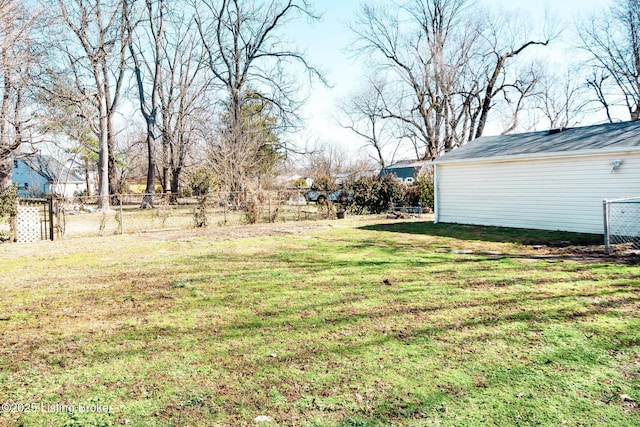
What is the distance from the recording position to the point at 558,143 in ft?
37.0

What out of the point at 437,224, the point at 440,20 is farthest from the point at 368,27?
the point at 437,224

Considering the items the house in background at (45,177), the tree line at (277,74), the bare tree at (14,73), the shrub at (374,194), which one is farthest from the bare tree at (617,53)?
the house in background at (45,177)

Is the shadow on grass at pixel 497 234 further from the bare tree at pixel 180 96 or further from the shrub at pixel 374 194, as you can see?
the bare tree at pixel 180 96

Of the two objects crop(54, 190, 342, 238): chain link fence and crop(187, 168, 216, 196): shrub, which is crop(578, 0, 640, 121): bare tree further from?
crop(187, 168, 216, 196): shrub

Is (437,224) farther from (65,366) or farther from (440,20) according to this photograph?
(440,20)

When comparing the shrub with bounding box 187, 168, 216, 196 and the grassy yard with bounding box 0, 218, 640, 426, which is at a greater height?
the shrub with bounding box 187, 168, 216, 196

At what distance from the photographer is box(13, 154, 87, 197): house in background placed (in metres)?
35.7

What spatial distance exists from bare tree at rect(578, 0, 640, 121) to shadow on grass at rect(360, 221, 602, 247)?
20.6 m

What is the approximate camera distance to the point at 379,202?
18688 millimetres

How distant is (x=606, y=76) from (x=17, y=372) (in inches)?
1368

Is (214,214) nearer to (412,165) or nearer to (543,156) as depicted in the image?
(412,165)

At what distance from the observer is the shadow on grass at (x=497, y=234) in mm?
9242

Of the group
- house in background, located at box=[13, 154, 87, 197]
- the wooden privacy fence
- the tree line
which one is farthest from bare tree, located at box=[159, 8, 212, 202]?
the wooden privacy fence

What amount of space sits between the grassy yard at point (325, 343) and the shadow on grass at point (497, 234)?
227 centimetres
